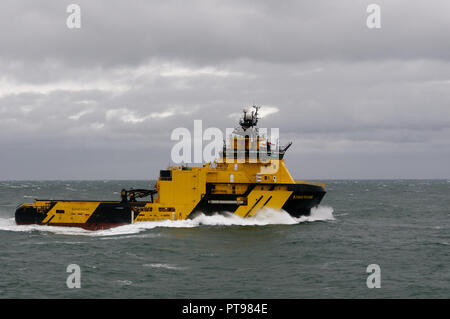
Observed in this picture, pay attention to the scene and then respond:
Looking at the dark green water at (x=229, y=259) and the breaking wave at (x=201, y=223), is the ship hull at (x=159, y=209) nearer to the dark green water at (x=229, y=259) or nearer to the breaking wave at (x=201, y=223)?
the breaking wave at (x=201, y=223)

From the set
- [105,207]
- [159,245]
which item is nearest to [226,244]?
[159,245]

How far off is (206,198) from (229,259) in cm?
980

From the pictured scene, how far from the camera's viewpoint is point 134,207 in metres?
34.4

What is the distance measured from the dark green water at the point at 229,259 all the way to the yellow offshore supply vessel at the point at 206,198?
73 cm

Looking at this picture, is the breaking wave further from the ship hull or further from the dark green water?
the ship hull

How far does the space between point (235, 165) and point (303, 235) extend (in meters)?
7.26

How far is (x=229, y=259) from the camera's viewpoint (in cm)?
2472

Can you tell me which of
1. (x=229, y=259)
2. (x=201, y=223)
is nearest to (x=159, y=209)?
(x=201, y=223)

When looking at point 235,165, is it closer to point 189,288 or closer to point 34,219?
point 34,219

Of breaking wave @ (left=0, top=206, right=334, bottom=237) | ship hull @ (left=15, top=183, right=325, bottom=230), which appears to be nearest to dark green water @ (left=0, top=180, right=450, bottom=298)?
breaking wave @ (left=0, top=206, right=334, bottom=237)

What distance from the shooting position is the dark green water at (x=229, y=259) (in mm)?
19609

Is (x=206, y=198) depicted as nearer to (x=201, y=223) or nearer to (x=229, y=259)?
(x=201, y=223)

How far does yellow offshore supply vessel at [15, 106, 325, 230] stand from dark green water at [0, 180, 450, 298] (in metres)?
0.73

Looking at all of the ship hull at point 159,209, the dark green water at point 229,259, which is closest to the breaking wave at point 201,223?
the dark green water at point 229,259
